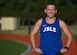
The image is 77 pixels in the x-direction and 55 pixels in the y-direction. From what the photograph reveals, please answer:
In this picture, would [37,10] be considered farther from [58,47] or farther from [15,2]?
[58,47]

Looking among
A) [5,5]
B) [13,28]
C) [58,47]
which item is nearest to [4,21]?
[13,28]

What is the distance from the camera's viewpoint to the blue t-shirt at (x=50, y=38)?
205 inches

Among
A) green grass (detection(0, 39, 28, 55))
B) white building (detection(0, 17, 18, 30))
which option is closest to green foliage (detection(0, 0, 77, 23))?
white building (detection(0, 17, 18, 30))

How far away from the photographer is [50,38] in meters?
5.22

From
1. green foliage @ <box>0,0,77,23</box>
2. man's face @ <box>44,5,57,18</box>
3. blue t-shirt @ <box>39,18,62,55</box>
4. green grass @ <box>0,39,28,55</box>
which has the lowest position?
green foliage @ <box>0,0,77,23</box>

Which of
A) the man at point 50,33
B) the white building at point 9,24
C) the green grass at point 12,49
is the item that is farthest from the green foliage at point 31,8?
the man at point 50,33

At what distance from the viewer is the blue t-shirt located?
5.21 metres

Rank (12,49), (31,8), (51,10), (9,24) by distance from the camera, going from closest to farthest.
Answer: (51,10) < (12,49) < (9,24) < (31,8)

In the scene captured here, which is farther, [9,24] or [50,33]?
[9,24]

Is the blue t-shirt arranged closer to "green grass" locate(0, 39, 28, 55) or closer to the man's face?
the man's face

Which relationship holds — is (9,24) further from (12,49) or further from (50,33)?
(50,33)

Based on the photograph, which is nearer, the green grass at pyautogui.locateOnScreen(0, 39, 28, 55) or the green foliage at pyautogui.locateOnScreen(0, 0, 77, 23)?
the green grass at pyautogui.locateOnScreen(0, 39, 28, 55)

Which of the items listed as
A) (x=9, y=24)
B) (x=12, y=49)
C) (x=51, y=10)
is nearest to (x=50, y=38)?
(x=51, y=10)

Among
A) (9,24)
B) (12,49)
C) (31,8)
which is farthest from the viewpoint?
(31,8)
